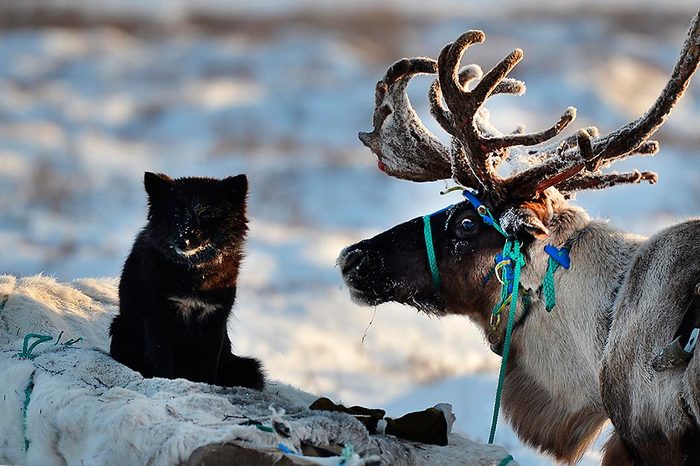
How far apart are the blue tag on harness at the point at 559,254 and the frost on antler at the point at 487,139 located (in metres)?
0.26

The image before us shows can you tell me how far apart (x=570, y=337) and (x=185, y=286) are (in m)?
1.69

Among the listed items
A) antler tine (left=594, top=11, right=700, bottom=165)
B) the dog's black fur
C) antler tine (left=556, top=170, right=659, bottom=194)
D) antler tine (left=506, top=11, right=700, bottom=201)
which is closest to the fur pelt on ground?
the dog's black fur

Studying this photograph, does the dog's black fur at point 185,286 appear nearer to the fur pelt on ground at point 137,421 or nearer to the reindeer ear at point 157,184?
the reindeer ear at point 157,184

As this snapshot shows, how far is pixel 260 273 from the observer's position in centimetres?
1245

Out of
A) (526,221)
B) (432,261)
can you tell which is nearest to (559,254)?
(526,221)

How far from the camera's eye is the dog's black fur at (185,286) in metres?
4.85

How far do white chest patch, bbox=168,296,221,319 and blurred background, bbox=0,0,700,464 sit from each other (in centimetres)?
133

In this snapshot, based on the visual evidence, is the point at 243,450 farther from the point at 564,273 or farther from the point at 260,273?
the point at 260,273

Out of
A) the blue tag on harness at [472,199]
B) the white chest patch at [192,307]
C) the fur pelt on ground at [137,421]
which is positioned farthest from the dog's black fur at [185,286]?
the blue tag on harness at [472,199]

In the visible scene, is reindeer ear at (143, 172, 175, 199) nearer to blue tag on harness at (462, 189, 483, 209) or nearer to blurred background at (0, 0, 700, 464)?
blue tag on harness at (462, 189, 483, 209)

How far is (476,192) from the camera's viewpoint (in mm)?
4809

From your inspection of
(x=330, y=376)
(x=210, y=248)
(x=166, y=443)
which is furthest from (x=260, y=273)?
(x=166, y=443)

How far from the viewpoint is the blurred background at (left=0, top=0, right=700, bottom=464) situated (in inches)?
387

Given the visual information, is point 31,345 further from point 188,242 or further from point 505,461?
point 505,461
